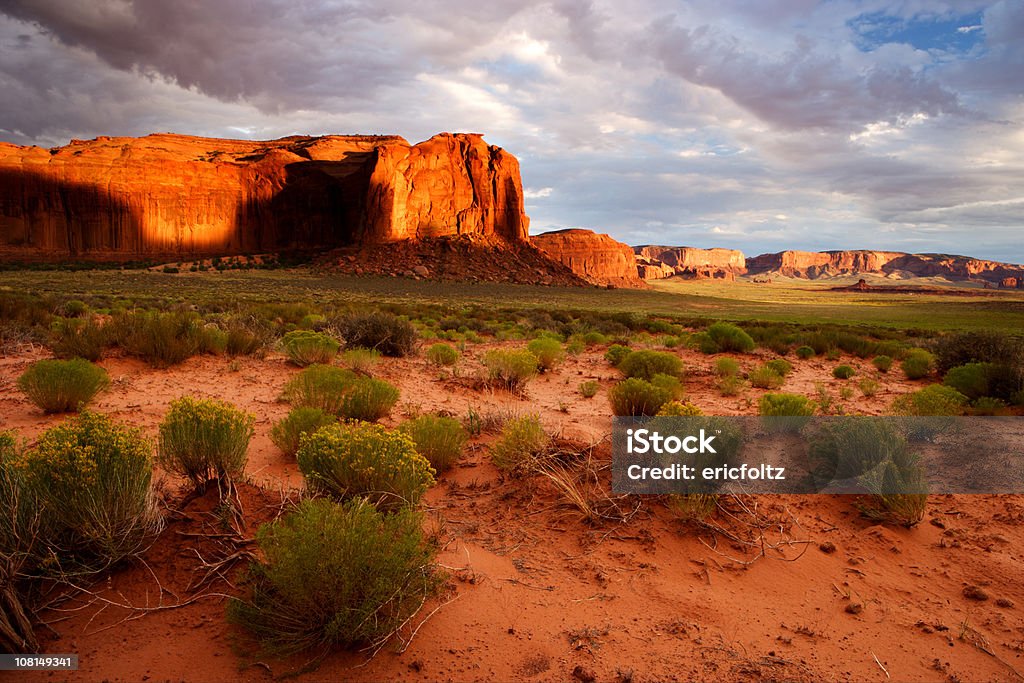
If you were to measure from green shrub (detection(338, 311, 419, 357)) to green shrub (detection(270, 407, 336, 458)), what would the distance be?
20.0 ft

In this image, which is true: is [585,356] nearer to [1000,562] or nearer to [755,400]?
[755,400]

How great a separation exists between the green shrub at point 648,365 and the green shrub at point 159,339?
25.7ft

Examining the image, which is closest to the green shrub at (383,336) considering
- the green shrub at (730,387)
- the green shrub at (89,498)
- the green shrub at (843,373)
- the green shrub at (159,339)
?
the green shrub at (159,339)

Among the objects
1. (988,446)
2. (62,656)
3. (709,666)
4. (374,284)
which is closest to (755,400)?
(988,446)

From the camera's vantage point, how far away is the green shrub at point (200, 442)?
405cm

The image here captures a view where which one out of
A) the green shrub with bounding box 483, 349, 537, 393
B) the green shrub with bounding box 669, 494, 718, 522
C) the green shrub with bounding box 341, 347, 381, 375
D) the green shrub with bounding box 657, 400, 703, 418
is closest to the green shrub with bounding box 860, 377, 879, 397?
the green shrub with bounding box 483, 349, 537, 393

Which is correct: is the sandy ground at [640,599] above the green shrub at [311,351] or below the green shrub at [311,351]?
below

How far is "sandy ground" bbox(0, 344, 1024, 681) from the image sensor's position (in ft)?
9.42

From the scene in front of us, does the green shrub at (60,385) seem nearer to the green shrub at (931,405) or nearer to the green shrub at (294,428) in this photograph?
the green shrub at (294,428)

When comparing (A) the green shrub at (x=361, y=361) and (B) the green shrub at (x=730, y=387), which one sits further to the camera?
(B) the green shrub at (x=730, y=387)

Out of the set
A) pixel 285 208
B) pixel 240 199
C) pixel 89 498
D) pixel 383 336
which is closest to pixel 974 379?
pixel 383 336

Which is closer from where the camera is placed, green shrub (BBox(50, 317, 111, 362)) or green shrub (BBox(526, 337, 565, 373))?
green shrub (BBox(50, 317, 111, 362))

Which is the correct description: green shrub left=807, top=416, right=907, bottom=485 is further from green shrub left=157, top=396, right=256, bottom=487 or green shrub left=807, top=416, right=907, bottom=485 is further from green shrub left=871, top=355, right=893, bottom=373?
green shrub left=871, top=355, right=893, bottom=373
